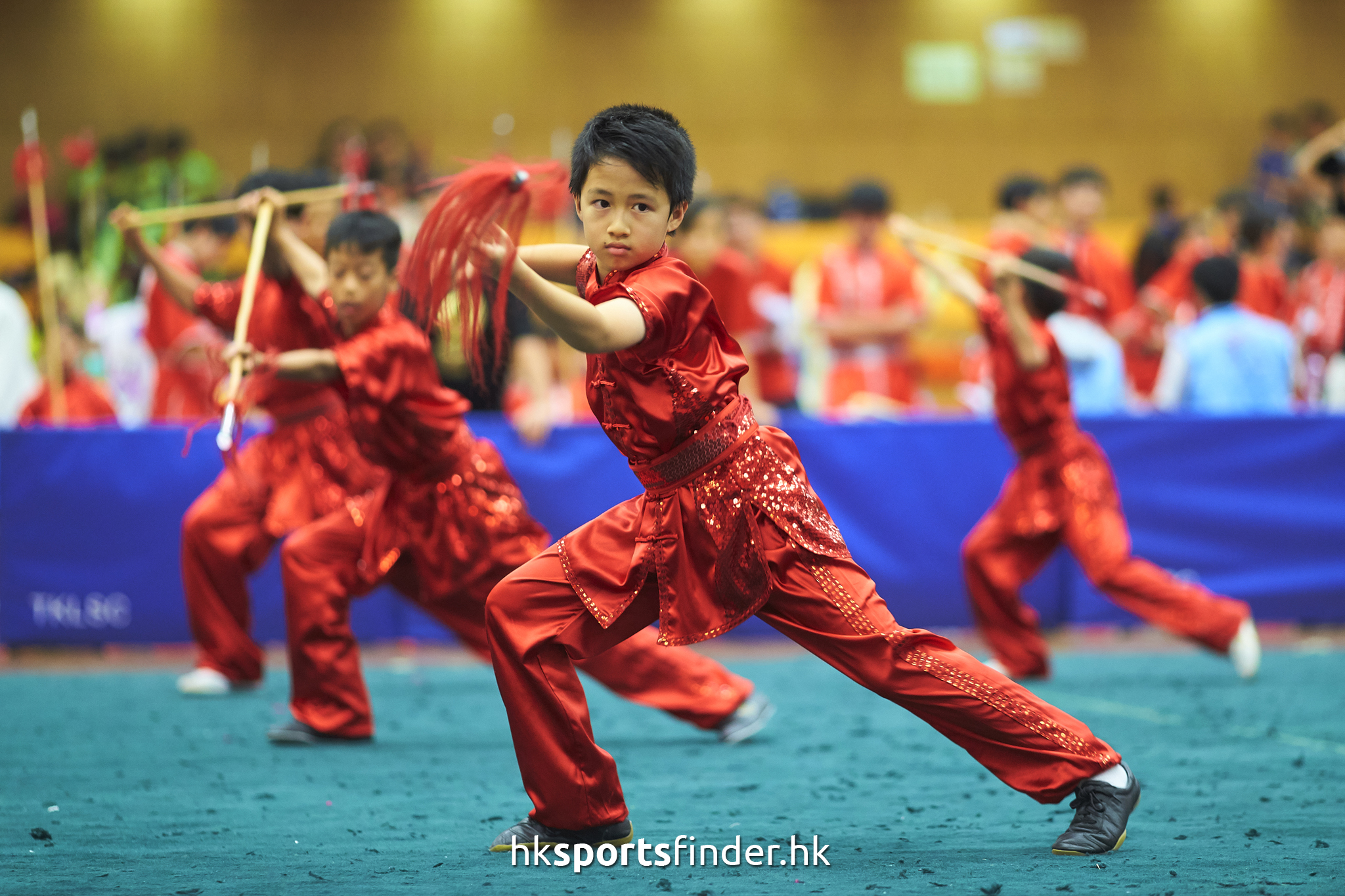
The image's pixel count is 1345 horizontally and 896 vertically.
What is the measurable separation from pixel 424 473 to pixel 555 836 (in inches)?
57.5

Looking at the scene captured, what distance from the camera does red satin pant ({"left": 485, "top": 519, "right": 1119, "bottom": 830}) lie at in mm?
2656

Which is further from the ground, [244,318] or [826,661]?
[244,318]

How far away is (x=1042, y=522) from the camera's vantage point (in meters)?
5.05

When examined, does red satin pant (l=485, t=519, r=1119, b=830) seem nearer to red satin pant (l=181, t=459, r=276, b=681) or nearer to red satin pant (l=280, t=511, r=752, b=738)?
red satin pant (l=280, t=511, r=752, b=738)

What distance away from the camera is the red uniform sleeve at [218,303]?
4652 millimetres

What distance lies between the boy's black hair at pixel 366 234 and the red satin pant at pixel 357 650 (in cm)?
79

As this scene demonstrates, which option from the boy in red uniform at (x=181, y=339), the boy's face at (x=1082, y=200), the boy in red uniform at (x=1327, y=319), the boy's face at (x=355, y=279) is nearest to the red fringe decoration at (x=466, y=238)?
the boy's face at (x=355, y=279)

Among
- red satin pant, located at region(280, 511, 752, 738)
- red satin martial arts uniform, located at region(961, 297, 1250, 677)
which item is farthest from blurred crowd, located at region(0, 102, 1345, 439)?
red satin pant, located at region(280, 511, 752, 738)

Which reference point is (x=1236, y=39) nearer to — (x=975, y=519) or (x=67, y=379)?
(x=975, y=519)

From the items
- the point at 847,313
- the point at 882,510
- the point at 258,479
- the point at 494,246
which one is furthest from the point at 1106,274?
the point at 494,246

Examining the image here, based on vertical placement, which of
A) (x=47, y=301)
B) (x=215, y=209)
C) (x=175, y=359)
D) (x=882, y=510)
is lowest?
(x=882, y=510)

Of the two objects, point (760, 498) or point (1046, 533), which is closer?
point (760, 498)

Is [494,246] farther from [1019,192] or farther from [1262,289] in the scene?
[1262,289]

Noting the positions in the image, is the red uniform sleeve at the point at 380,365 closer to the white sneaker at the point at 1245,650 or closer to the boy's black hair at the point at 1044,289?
the boy's black hair at the point at 1044,289
